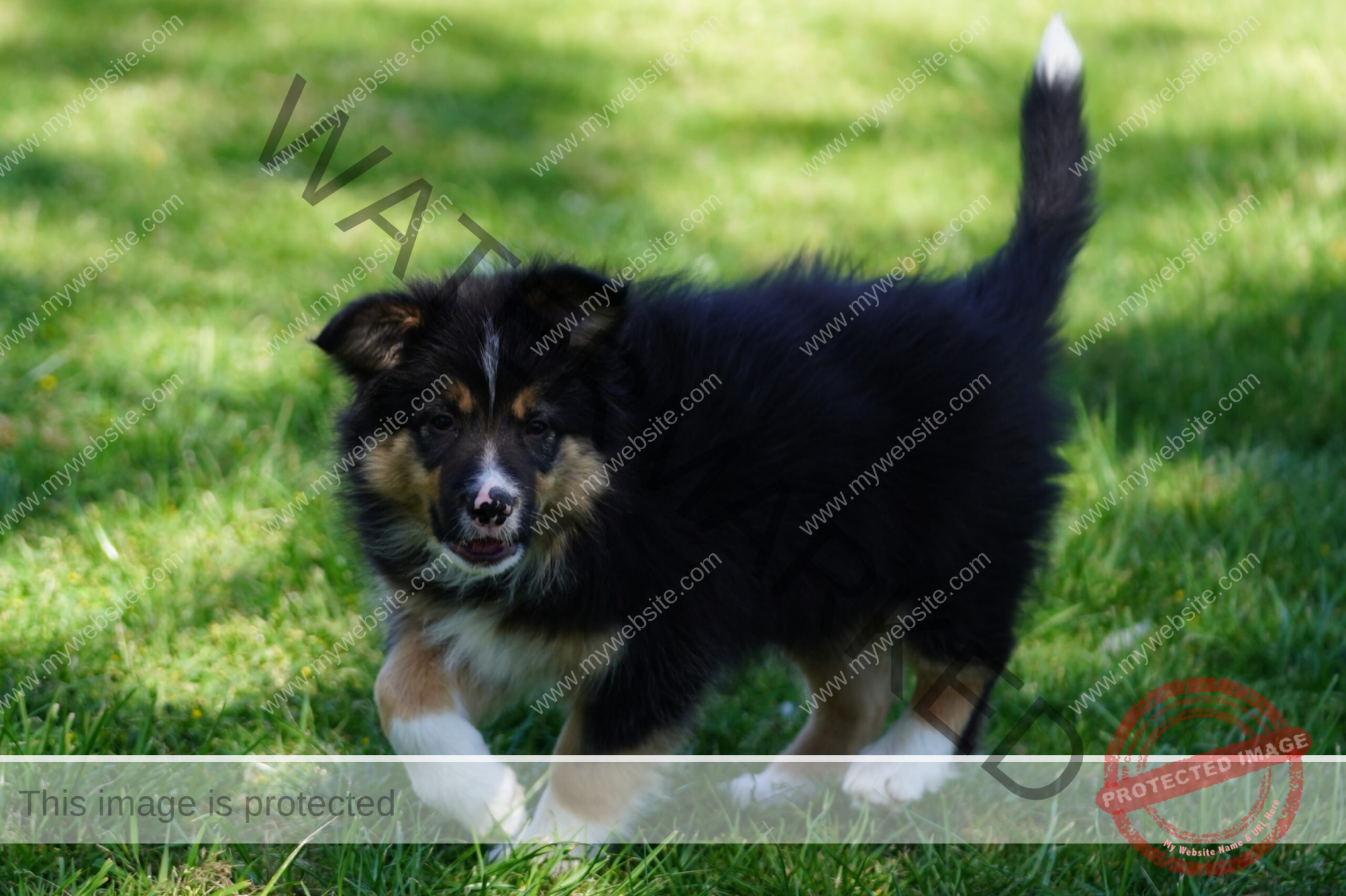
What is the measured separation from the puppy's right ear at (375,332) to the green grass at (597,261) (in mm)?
629

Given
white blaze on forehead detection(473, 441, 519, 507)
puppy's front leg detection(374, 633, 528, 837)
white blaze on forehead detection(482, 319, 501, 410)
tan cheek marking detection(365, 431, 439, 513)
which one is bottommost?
puppy's front leg detection(374, 633, 528, 837)

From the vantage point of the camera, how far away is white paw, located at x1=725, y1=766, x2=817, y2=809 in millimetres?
3213

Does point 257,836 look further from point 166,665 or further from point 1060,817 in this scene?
point 1060,817

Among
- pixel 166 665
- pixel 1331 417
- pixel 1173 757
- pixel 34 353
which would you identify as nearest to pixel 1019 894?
pixel 1173 757

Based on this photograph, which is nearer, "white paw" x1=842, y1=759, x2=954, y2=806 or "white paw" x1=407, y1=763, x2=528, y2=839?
"white paw" x1=407, y1=763, x2=528, y2=839

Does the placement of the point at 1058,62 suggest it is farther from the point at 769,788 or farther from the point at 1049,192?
the point at 769,788

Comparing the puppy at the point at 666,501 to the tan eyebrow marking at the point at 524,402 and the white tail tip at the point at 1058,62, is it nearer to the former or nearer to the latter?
the tan eyebrow marking at the point at 524,402

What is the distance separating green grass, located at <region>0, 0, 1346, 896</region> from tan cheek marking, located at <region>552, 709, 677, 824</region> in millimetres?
140

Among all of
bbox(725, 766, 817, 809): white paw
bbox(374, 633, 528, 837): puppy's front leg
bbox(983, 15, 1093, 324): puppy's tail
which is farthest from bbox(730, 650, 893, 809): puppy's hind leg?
bbox(983, 15, 1093, 324): puppy's tail

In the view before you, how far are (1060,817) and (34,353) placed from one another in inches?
151

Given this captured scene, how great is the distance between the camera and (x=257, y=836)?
107 inches

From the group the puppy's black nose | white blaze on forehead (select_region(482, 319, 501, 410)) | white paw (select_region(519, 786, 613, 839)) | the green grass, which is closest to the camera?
the puppy's black nose

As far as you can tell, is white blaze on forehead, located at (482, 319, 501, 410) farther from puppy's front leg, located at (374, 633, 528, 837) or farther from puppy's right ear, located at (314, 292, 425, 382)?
puppy's front leg, located at (374, 633, 528, 837)

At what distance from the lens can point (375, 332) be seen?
2768 millimetres
